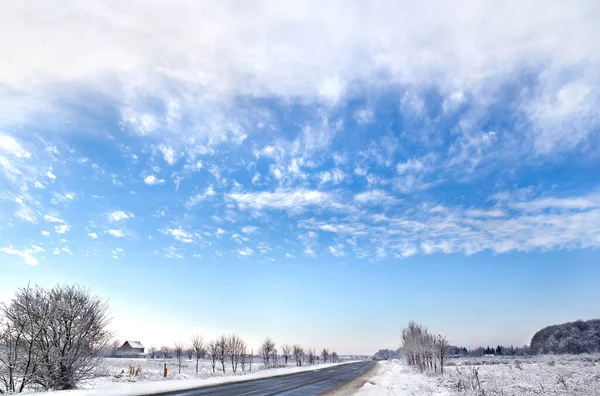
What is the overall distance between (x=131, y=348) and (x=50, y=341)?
186267mm

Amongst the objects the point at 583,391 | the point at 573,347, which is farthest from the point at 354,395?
the point at 573,347

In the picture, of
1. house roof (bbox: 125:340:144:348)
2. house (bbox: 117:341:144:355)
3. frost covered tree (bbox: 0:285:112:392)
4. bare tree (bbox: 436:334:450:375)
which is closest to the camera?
frost covered tree (bbox: 0:285:112:392)

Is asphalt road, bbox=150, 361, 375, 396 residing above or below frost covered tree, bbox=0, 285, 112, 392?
below

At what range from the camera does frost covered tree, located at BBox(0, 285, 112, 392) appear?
20703 millimetres

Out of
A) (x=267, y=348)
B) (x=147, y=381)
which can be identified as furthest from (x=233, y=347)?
(x=147, y=381)

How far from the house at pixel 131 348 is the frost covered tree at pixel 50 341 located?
571ft

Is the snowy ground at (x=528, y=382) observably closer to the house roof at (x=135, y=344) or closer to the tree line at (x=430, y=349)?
the tree line at (x=430, y=349)

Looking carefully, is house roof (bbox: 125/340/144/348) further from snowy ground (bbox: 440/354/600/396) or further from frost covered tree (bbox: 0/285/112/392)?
frost covered tree (bbox: 0/285/112/392)

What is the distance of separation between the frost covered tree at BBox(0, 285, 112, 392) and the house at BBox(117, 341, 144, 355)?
571ft

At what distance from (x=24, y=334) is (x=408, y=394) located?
23180mm

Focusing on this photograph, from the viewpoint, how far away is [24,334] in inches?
839

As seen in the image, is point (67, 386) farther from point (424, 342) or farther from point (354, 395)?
point (424, 342)

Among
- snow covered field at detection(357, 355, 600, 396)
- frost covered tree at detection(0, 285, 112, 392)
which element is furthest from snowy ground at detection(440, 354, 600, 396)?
frost covered tree at detection(0, 285, 112, 392)

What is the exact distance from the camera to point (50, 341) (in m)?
22.1
